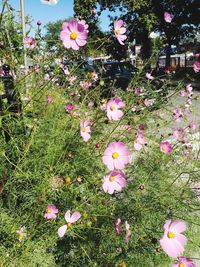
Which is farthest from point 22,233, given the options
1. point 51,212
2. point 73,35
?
point 73,35

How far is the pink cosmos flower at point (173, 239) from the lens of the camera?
3.93 feet

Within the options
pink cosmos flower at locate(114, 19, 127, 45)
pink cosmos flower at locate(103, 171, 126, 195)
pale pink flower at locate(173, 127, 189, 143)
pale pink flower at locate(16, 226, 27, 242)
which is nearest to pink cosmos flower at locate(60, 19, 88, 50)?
pink cosmos flower at locate(114, 19, 127, 45)

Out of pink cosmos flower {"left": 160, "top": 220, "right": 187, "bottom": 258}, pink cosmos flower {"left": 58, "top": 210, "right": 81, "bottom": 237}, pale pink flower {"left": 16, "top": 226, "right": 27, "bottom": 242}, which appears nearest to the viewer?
pink cosmos flower {"left": 160, "top": 220, "right": 187, "bottom": 258}

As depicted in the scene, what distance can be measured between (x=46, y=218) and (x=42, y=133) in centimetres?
48

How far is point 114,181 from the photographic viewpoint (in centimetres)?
135

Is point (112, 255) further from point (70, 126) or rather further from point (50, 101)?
point (50, 101)

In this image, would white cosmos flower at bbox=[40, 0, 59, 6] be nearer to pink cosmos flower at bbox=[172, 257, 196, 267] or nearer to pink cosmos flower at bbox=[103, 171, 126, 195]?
pink cosmos flower at bbox=[103, 171, 126, 195]

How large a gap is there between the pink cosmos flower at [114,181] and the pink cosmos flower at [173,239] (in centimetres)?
22

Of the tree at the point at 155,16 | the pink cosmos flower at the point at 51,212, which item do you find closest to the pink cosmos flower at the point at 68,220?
the pink cosmos flower at the point at 51,212

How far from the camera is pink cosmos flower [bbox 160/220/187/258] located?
120 centimetres

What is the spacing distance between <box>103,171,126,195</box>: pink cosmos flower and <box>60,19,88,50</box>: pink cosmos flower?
0.46m

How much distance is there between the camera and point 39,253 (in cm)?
167

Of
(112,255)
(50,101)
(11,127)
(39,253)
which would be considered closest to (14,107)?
(11,127)

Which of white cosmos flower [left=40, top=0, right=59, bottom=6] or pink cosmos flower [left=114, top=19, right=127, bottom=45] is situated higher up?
white cosmos flower [left=40, top=0, right=59, bottom=6]
